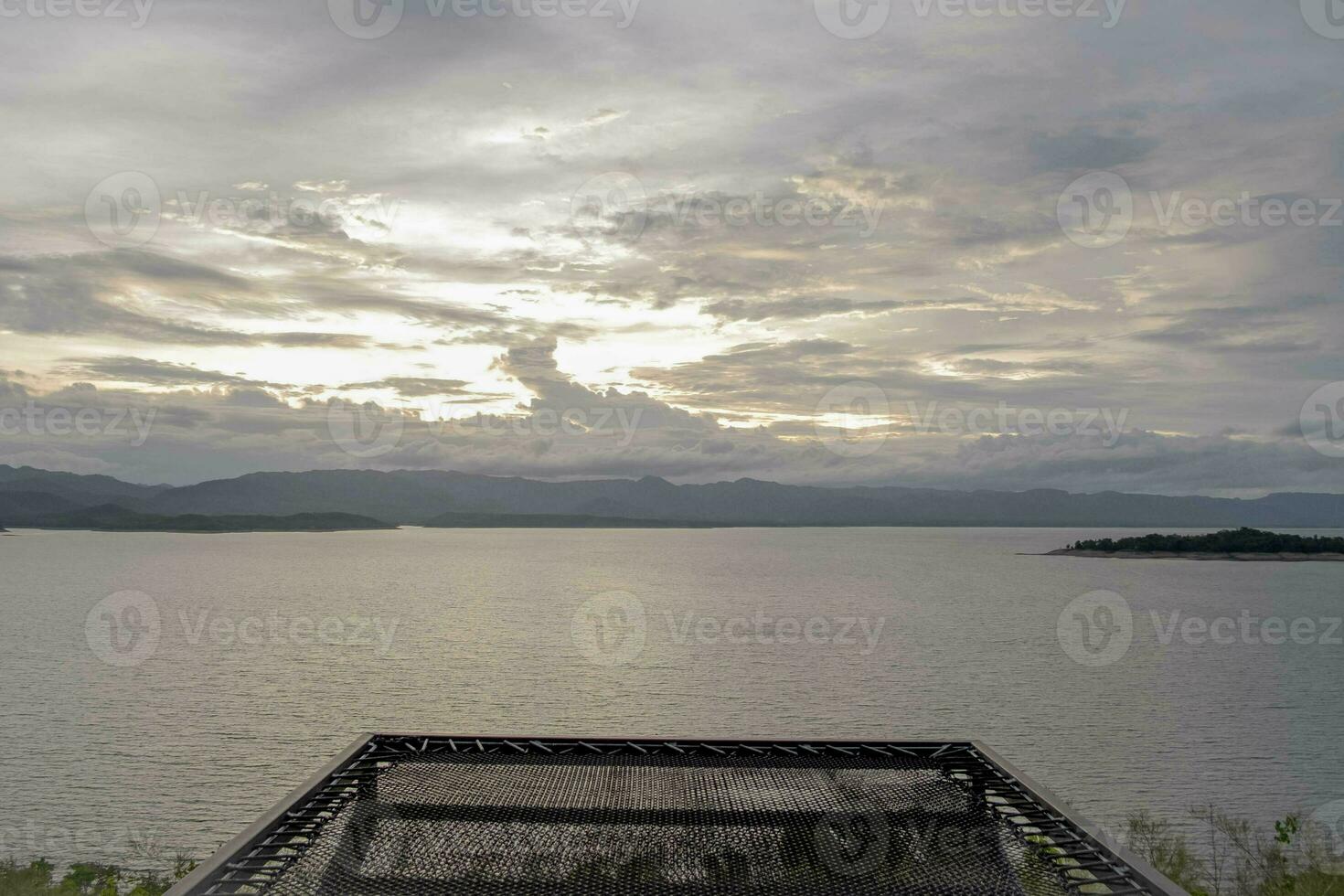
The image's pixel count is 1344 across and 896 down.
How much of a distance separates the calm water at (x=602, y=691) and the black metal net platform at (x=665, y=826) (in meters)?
12.8

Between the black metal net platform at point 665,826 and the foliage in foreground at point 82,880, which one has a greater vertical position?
the black metal net platform at point 665,826

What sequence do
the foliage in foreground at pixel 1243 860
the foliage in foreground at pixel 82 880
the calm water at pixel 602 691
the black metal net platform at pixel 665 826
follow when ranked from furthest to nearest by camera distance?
the calm water at pixel 602 691
the foliage in foreground at pixel 82 880
the foliage in foreground at pixel 1243 860
the black metal net platform at pixel 665 826

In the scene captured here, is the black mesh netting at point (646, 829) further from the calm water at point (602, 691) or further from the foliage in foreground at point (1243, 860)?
the calm water at point (602, 691)

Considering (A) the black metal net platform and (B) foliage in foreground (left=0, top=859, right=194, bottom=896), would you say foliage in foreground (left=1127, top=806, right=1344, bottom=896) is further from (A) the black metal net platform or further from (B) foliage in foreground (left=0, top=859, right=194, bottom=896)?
(B) foliage in foreground (left=0, top=859, right=194, bottom=896)

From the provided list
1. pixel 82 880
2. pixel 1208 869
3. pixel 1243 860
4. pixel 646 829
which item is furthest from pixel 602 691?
pixel 646 829

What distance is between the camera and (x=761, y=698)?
5481cm

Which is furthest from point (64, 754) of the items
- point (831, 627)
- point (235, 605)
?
point (235, 605)

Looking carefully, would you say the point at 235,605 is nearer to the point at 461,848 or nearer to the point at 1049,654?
the point at 1049,654

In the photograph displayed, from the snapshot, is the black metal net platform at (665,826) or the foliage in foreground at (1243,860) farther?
the foliage in foreground at (1243,860)

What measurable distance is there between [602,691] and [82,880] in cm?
3384

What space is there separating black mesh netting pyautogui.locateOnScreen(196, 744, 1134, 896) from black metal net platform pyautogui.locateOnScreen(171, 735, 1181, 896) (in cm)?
2

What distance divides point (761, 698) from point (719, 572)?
12684 cm

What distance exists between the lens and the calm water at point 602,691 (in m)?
36.5

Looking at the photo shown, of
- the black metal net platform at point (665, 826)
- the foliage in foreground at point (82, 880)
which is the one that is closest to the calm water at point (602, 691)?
the foliage in foreground at point (82, 880)
